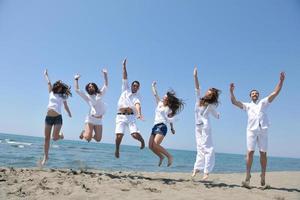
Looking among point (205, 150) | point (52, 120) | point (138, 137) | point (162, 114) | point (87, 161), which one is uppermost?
point (162, 114)

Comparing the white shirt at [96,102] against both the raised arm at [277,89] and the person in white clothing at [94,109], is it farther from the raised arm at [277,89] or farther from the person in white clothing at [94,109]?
the raised arm at [277,89]

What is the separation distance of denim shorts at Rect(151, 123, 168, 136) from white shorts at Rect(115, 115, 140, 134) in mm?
564

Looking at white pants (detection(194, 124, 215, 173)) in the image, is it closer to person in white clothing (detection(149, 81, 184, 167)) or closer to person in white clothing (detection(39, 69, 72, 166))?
person in white clothing (detection(149, 81, 184, 167))

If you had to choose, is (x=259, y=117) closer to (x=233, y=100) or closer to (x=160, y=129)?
(x=233, y=100)

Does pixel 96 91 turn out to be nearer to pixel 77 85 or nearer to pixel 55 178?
pixel 77 85

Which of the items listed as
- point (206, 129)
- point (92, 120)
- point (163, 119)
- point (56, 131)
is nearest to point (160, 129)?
point (163, 119)

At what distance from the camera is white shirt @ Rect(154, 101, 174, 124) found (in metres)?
8.91

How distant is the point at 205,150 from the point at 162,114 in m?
1.52

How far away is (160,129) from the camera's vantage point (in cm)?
884

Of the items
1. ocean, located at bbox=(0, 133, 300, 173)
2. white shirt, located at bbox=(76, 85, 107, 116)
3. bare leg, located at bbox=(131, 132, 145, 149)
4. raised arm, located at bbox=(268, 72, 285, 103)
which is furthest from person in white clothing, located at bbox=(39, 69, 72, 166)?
raised arm, located at bbox=(268, 72, 285, 103)

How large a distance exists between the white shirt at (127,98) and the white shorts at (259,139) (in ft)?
10.3

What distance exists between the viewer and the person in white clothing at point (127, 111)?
9.09 m

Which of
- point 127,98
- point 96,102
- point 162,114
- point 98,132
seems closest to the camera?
point 162,114

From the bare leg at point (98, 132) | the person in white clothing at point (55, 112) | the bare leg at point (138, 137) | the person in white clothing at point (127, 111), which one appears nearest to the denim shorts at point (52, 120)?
the person in white clothing at point (55, 112)
